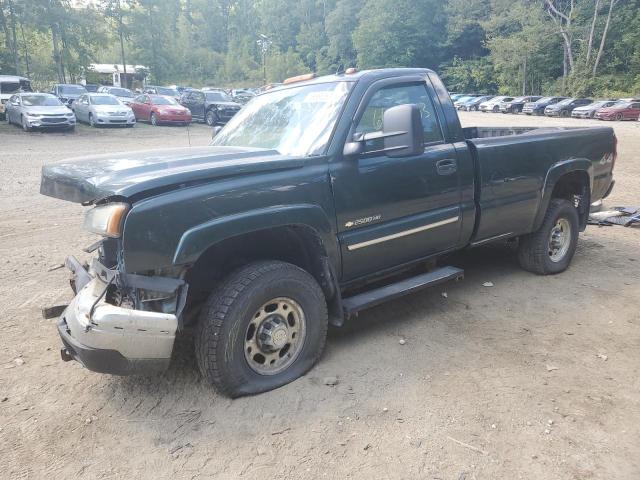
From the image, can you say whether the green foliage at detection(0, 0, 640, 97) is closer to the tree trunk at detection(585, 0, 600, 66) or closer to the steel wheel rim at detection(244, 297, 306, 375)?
the tree trunk at detection(585, 0, 600, 66)

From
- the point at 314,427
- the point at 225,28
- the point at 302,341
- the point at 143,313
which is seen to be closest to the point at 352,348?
the point at 302,341

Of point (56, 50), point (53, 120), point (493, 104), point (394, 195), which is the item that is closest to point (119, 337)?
point (394, 195)

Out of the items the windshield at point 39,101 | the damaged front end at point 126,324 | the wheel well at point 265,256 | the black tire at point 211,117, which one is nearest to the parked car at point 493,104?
the black tire at point 211,117

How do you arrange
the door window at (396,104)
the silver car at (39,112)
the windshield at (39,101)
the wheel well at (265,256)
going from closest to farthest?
the wheel well at (265,256)
the door window at (396,104)
the silver car at (39,112)
the windshield at (39,101)

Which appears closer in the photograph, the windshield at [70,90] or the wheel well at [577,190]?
the wheel well at [577,190]

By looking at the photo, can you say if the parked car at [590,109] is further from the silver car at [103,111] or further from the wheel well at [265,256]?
the wheel well at [265,256]

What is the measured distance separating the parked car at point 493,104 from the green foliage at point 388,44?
29.8ft

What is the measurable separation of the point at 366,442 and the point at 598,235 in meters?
5.38

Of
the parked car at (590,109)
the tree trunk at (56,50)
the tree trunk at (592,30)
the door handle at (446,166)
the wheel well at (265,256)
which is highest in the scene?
the tree trunk at (592,30)

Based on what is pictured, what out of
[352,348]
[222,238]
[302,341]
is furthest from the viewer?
[352,348]

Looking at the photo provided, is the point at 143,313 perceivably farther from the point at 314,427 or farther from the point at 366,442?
the point at 366,442

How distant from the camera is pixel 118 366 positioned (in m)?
2.73

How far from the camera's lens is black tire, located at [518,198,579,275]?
507 cm

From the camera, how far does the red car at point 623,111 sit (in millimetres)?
30516
